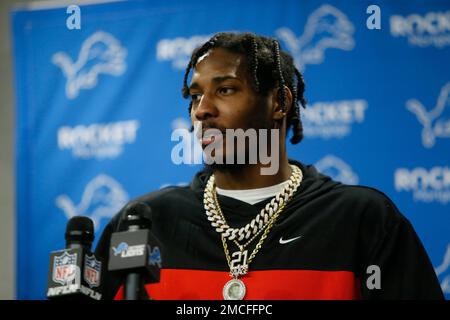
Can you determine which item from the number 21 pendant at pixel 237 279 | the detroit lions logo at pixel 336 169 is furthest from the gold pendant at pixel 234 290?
the detroit lions logo at pixel 336 169

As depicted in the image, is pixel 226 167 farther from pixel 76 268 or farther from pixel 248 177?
pixel 76 268

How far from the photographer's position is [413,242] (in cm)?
280

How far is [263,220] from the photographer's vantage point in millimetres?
2939

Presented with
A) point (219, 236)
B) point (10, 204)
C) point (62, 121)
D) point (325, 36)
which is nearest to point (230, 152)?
point (219, 236)

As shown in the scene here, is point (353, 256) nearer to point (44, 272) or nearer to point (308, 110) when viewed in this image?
point (308, 110)

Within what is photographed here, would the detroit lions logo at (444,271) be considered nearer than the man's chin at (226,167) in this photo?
No

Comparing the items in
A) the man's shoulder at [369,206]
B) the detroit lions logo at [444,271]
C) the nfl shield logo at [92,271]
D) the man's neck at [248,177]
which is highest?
the man's neck at [248,177]

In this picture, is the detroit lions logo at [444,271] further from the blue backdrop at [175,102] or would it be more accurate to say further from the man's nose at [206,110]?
the man's nose at [206,110]

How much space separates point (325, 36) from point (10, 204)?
1.96 metres

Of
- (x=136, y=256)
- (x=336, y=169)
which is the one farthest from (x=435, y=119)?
(x=136, y=256)

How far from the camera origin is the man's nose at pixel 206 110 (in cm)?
292

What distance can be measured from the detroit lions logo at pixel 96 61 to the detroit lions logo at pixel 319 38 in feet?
2.81

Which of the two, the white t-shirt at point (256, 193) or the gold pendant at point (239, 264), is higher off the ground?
the white t-shirt at point (256, 193)

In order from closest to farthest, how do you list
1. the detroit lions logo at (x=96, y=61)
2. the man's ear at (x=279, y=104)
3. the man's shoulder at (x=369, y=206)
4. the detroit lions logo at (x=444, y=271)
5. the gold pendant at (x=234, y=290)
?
the gold pendant at (x=234, y=290), the man's shoulder at (x=369, y=206), the man's ear at (x=279, y=104), the detroit lions logo at (x=444, y=271), the detroit lions logo at (x=96, y=61)
